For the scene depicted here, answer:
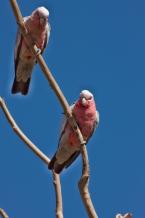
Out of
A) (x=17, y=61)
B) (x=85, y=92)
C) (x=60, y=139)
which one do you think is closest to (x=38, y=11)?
(x=17, y=61)

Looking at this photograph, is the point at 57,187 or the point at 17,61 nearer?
the point at 57,187

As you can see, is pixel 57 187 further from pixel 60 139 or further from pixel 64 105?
pixel 64 105

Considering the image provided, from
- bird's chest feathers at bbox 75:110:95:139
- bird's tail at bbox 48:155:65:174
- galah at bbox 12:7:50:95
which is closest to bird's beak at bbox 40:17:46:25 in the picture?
galah at bbox 12:7:50:95

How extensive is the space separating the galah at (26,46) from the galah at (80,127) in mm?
847

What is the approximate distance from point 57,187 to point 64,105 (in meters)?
1.13

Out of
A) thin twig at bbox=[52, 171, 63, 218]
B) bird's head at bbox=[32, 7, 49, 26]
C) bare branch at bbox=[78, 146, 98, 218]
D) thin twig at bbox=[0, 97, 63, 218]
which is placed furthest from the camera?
bird's head at bbox=[32, 7, 49, 26]

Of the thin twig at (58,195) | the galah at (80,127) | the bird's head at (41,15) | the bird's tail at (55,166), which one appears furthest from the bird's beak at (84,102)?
the bird's head at (41,15)

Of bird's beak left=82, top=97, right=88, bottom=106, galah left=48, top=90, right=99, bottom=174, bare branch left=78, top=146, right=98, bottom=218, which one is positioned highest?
bird's beak left=82, top=97, right=88, bottom=106

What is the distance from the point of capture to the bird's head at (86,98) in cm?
543

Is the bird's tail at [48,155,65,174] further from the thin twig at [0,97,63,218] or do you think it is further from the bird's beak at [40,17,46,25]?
the bird's beak at [40,17,46,25]

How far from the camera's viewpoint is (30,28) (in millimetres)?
Answer: 5934

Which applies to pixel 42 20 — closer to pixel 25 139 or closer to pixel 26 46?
pixel 26 46

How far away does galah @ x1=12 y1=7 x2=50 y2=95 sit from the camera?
5.90 m

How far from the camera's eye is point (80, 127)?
17.9 ft
